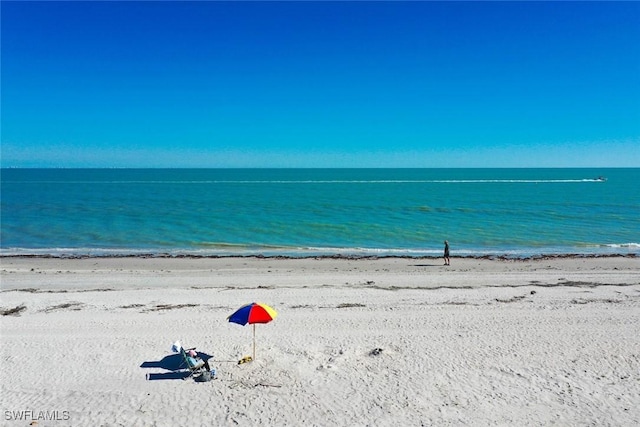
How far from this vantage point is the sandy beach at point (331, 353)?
9.87 meters

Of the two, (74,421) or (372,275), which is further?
(372,275)

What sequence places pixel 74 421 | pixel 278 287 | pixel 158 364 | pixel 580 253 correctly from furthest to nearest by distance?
pixel 580 253
pixel 278 287
pixel 158 364
pixel 74 421

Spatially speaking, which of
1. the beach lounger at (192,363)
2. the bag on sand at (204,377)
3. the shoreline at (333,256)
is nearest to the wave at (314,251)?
the shoreline at (333,256)

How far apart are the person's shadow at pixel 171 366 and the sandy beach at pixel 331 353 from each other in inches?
2.0

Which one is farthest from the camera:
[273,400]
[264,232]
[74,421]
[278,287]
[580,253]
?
[264,232]

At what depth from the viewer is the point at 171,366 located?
11.8 metres

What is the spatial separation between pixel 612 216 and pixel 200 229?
44819mm

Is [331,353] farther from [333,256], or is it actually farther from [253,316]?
[333,256]

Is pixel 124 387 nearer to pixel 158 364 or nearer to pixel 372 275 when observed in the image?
pixel 158 364

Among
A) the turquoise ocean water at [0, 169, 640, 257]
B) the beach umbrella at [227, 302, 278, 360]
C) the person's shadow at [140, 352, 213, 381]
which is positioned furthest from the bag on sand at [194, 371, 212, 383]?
the turquoise ocean water at [0, 169, 640, 257]

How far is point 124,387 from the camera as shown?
10.8 meters

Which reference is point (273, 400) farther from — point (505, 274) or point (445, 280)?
point (505, 274)

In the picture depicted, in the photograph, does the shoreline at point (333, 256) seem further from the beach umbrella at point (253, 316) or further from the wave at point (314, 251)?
the beach umbrella at point (253, 316)

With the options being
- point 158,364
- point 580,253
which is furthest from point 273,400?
point 580,253
